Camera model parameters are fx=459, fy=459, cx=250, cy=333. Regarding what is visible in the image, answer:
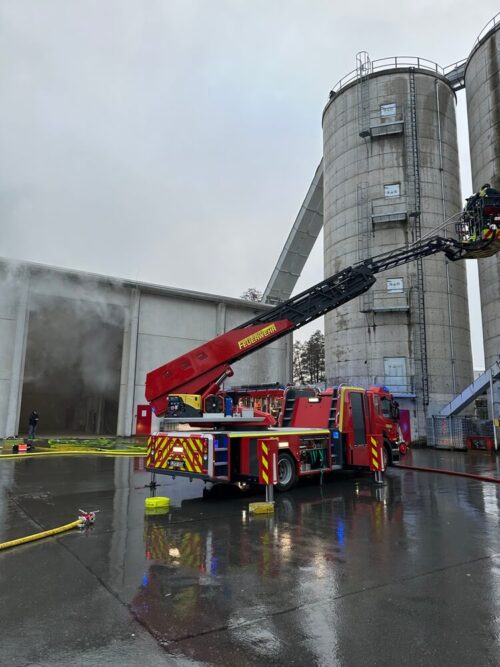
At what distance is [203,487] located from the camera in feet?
34.1

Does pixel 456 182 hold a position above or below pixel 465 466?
above

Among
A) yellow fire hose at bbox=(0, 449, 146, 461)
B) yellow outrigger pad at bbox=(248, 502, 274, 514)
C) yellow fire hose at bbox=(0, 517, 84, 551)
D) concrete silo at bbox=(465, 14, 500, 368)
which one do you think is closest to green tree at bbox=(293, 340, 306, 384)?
concrete silo at bbox=(465, 14, 500, 368)

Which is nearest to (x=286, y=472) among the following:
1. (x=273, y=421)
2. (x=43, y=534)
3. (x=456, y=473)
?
(x=273, y=421)

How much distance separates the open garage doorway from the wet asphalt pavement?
55.0 ft

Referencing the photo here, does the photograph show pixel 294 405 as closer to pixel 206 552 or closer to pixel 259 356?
pixel 206 552

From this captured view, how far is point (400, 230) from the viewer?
83.5 feet

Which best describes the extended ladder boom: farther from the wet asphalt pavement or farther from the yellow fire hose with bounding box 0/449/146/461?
the yellow fire hose with bounding box 0/449/146/461

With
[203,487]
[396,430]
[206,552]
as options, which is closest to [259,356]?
[396,430]

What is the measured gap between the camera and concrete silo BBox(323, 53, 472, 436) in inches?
971

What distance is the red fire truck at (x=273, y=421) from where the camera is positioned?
8.84m

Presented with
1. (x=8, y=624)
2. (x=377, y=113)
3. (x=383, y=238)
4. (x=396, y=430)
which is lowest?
(x=8, y=624)

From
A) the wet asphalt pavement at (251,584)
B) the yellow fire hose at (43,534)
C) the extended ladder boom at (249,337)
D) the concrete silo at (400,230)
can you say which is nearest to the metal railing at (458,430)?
the concrete silo at (400,230)

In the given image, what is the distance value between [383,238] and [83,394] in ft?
71.2

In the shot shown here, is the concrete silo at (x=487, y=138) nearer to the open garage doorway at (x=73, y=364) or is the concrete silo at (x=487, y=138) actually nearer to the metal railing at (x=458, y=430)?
the metal railing at (x=458, y=430)
